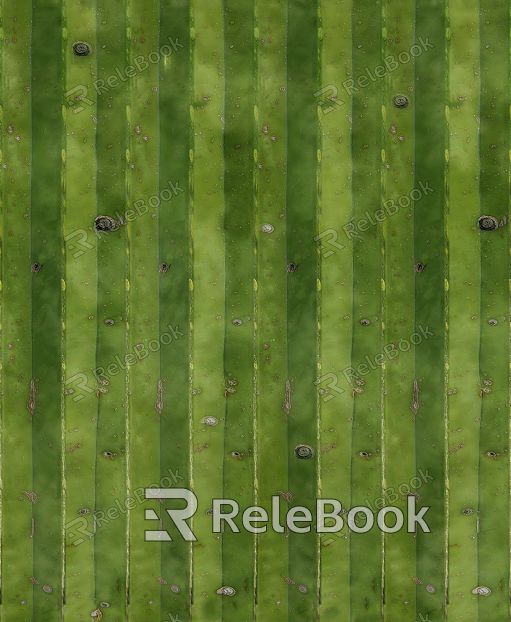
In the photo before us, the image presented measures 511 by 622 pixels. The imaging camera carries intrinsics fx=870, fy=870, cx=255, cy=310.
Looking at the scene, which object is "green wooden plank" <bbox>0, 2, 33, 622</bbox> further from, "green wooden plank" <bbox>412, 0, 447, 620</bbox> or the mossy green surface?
"green wooden plank" <bbox>412, 0, 447, 620</bbox>

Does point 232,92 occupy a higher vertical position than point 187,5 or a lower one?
lower

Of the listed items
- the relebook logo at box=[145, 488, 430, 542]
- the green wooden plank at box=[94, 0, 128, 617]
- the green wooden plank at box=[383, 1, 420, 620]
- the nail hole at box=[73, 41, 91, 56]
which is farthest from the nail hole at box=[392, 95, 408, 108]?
the relebook logo at box=[145, 488, 430, 542]

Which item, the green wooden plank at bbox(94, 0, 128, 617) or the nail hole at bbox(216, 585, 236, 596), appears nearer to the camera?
the green wooden plank at bbox(94, 0, 128, 617)

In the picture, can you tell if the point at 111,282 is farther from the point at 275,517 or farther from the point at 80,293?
the point at 275,517

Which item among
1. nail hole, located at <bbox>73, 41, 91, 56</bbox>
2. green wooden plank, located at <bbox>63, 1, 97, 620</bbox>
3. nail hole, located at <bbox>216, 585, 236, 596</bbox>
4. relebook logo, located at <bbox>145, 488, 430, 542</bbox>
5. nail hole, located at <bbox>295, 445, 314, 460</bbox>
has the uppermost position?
nail hole, located at <bbox>73, 41, 91, 56</bbox>

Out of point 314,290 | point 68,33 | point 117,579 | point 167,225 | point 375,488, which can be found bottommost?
point 117,579

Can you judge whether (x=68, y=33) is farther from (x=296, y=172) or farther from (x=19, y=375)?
(x=19, y=375)

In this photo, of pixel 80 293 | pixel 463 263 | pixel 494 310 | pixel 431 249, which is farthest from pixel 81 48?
pixel 494 310

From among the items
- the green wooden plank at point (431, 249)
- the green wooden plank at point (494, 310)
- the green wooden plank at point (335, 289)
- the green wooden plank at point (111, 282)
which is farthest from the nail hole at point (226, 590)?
the green wooden plank at point (494, 310)

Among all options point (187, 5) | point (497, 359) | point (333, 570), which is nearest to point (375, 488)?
point (333, 570)
